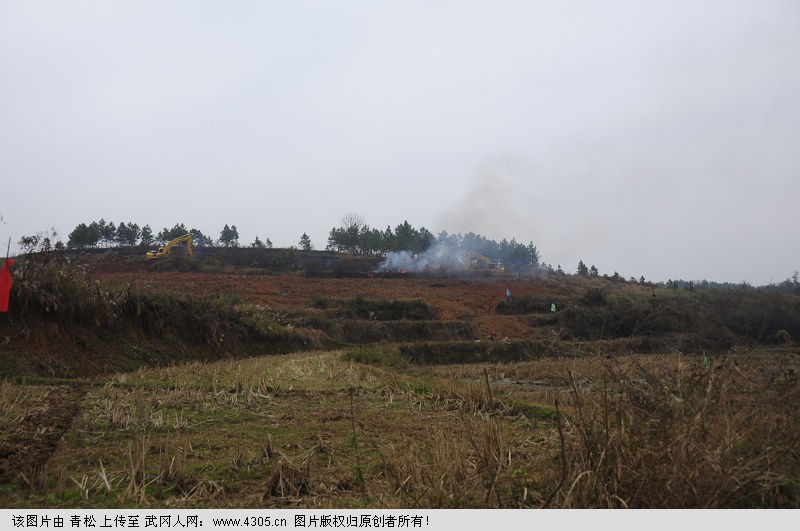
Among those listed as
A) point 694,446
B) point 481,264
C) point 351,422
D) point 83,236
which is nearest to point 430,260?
point 481,264

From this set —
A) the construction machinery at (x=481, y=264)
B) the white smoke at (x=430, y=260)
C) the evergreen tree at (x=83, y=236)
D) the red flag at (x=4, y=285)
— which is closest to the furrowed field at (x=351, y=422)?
the red flag at (x=4, y=285)

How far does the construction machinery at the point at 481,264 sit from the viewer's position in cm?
5411

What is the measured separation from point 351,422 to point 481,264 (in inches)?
2147

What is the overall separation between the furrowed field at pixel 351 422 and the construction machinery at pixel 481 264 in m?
36.9

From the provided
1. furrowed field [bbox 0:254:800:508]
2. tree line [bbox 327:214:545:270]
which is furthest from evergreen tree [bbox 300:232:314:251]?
furrowed field [bbox 0:254:800:508]

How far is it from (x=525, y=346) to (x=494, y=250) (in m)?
52.2

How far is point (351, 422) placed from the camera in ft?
22.5

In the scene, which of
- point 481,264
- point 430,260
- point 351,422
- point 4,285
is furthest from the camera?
point 481,264

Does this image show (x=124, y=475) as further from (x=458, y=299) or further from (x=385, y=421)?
(x=458, y=299)

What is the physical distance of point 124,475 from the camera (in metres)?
4.18

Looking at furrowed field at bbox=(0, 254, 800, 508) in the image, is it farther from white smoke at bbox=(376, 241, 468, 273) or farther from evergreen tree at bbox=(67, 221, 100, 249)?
evergreen tree at bbox=(67, 221, 100, 249)

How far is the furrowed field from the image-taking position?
3289mm

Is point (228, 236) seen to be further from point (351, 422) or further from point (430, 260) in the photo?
point (351, 422)
